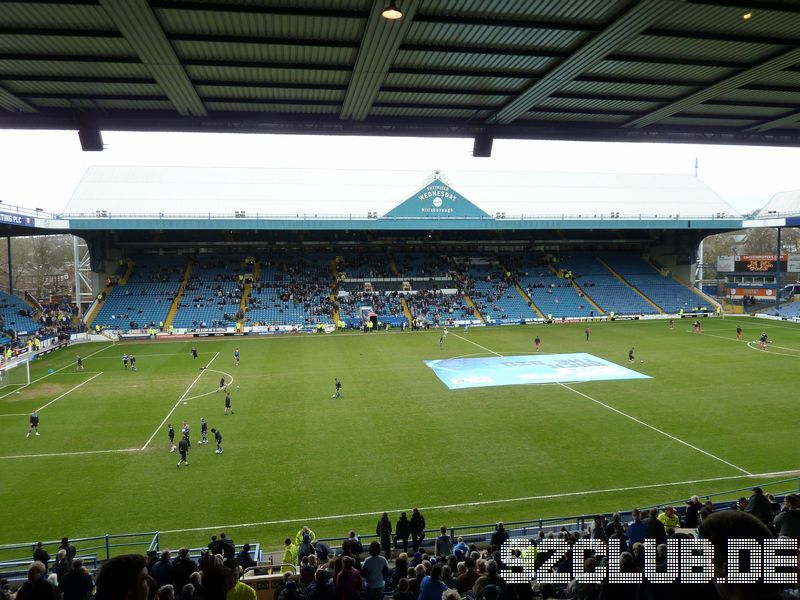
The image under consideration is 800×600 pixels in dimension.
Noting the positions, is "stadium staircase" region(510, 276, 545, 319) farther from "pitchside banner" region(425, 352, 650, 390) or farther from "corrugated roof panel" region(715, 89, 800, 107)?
"corrugated roof panel" region(715, 89, 800, 107)

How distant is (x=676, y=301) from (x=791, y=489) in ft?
177

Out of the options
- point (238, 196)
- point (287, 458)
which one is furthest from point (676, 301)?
point (287, 458)

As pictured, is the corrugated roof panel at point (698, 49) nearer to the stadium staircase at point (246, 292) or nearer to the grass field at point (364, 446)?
the grass field at point (364, 446)

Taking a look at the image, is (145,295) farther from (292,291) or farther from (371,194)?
(371,194)

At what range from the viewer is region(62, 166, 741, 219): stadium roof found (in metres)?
59.7

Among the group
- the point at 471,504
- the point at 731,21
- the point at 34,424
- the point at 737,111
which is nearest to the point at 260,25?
the point at 731,21

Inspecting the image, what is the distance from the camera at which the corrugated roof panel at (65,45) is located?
6918mm

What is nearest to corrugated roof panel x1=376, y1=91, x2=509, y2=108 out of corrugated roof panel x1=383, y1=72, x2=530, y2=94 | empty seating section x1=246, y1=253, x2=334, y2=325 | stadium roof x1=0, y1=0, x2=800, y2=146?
stadium roof x1=0, y1=0, x2=800, y2=146

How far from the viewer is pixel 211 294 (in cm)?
5934

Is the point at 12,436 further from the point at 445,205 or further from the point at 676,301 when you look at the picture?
the point at 676,301

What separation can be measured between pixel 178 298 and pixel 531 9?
2262 inches

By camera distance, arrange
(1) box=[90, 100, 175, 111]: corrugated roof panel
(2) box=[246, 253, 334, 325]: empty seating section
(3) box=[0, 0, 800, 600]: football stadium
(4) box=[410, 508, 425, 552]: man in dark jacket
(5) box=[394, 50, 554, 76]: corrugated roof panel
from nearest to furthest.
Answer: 1. (3) box=[0, 0, 800, 600]: football stadium
2. (5) box=[394, 50, 554, 76]: corrugated roof panel
3. (1) box=[90, 100, 175, 111]: corrugated roof panel
4. (4) box=[410, 508, 425, 552]: man in dark jacket
5. (2) box=[246, 253, 334, 325]: empty seating section

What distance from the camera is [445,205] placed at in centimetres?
6209

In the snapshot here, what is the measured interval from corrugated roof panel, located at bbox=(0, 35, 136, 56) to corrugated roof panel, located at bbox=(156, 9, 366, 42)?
2.75ft
